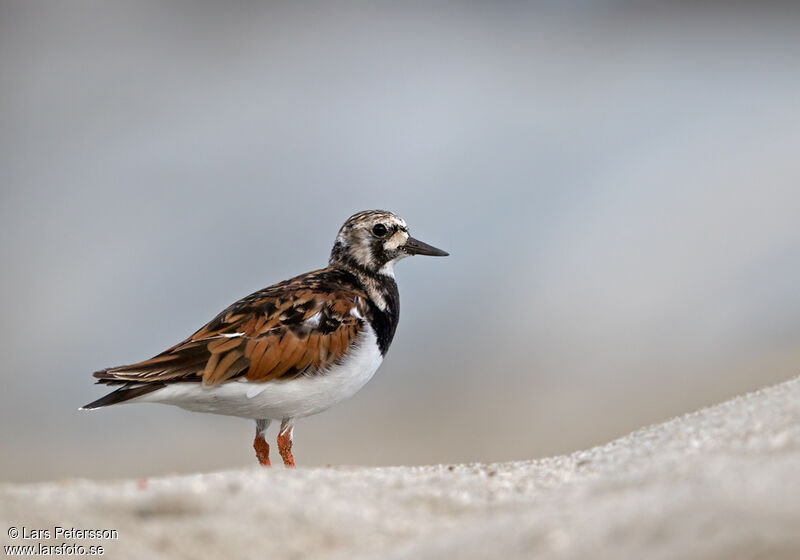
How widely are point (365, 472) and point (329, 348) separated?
4.53 ft

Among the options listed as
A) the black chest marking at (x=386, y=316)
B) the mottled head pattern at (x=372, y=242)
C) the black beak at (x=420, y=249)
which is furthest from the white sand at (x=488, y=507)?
the black beak at (x=420, y=249)

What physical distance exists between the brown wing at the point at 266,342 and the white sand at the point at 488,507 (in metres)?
1.21

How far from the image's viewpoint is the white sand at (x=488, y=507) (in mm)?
2574

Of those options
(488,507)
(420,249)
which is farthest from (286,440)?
(488,507)

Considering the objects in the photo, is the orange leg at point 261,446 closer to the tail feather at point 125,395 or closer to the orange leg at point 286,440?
the orange leg at point 286,440

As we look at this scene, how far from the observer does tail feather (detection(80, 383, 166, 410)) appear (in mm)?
5430

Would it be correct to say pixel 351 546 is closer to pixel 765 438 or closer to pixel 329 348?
pixel 765 438

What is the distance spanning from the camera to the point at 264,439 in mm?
6086

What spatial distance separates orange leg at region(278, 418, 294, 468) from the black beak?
1.71 meters

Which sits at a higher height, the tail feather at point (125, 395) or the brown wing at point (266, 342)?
the brown wing at point (266, 342)

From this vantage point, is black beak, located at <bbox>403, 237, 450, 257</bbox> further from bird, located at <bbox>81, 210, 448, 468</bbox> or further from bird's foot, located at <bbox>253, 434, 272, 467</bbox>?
bird's foot, located at <bbox>253, 434, 272, 467</bbox>

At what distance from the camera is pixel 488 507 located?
3848 millimetres

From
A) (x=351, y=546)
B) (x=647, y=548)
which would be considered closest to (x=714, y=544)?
(x=647, y=548)

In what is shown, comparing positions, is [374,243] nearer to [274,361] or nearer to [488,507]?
[274,361]
